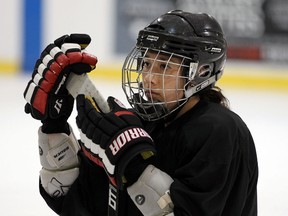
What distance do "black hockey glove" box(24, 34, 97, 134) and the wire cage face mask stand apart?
147 millimetres

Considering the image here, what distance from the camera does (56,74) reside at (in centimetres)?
171

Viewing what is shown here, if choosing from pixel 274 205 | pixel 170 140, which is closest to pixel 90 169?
pixel 170 140

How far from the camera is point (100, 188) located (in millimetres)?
1892

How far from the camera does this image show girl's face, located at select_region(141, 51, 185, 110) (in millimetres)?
1687

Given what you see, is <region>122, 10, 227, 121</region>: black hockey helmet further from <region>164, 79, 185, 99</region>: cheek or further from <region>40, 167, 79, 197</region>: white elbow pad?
<region>40, 167, 79, 197</region>: white elbow pad

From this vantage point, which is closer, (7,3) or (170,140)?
(170,140)

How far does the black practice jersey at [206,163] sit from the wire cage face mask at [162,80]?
62mm

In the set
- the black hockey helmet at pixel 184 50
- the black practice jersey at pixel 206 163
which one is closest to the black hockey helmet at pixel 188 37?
the black hockey helmet at pixel 184 50

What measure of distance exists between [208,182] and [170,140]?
179 mm

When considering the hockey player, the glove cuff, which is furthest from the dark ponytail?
the glove cuff

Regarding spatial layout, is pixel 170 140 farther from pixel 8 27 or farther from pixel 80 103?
pixel 8 27

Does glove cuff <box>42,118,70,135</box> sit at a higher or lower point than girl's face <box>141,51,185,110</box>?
lower

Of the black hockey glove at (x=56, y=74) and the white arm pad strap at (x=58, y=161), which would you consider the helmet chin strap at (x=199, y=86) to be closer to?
the black hockey glove at (x=56, y=74)

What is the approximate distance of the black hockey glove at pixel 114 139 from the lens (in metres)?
1.57
